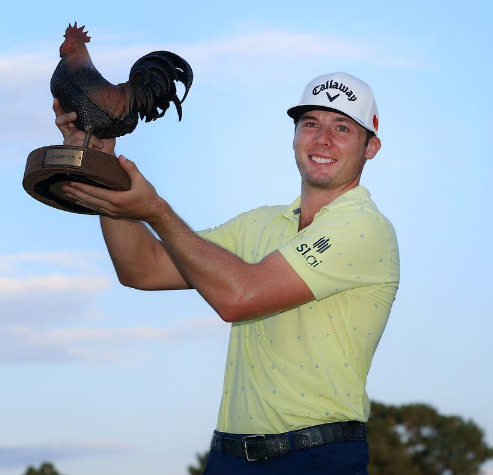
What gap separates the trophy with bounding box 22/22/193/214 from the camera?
5.27m

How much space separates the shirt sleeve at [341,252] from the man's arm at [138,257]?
1133mm

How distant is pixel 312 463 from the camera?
558cm

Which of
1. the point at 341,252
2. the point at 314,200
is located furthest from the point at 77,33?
the point at 341,252

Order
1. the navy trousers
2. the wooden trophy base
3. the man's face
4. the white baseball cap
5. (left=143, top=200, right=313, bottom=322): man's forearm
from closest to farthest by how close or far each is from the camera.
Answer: the wooden trophy base → (left=143, top=200, right=313, bottom=322): man's forearm → the navy trousers → the man's face → the white baseball cap

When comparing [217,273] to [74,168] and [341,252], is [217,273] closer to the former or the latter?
[341,252]

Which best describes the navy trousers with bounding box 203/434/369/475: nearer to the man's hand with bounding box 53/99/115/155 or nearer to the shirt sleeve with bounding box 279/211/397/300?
the shirt sleeve with bounding box 279/211/397/300

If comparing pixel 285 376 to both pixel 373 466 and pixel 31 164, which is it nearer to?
pixel 31 164

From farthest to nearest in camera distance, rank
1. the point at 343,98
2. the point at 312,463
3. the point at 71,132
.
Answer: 1. the point at 343,98
2. the point at 71,132
3. the point at 312,463

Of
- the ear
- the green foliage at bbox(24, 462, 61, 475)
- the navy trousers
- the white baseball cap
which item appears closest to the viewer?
the navy trousers

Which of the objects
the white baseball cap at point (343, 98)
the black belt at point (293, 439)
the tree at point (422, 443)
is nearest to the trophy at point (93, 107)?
the white baseball cap at point (343, 98)

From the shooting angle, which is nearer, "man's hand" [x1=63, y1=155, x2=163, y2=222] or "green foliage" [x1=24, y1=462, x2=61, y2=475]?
"man's hand" [x1=63, y1=155, x2=163, y2=222]

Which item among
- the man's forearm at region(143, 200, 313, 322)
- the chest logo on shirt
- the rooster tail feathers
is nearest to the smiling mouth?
the chest logo on shirt

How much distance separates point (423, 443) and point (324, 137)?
45.5m

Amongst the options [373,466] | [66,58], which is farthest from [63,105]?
[373,466]
